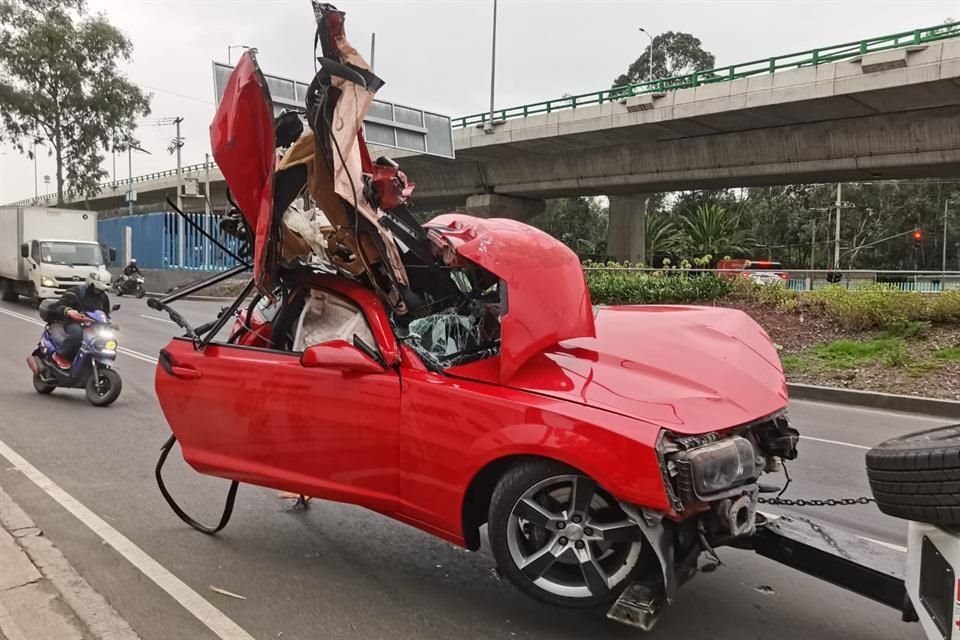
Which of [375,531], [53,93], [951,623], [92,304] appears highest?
[53,93]

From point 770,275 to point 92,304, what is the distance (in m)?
14.6

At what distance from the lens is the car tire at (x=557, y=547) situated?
3000 millimetres

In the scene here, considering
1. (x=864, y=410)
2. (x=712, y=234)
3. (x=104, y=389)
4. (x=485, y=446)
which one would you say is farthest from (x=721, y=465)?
(x=712, y=234)

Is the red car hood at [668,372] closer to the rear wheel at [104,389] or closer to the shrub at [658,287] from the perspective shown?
the rear wheel at [104,389]

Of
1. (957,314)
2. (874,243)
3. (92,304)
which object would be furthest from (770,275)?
(874,243)

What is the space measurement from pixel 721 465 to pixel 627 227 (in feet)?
106

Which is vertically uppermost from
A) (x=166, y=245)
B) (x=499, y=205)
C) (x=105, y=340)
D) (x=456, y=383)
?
(x=499, y=205)

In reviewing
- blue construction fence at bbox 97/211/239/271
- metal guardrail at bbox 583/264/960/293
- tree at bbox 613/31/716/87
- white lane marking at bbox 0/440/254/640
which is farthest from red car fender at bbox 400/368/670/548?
tree at bbox 613/31/716/87

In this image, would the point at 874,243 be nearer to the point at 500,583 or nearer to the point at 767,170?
the point at 767,170

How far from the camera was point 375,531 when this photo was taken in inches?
179

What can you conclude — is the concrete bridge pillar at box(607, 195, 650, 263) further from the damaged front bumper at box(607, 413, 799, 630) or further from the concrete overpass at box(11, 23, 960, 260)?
the damaged front bumper at box(607, 413, 799, 630)

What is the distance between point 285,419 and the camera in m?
3.79

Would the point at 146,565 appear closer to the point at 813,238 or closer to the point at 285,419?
the point at 285,419

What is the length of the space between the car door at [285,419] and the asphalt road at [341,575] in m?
0.49
